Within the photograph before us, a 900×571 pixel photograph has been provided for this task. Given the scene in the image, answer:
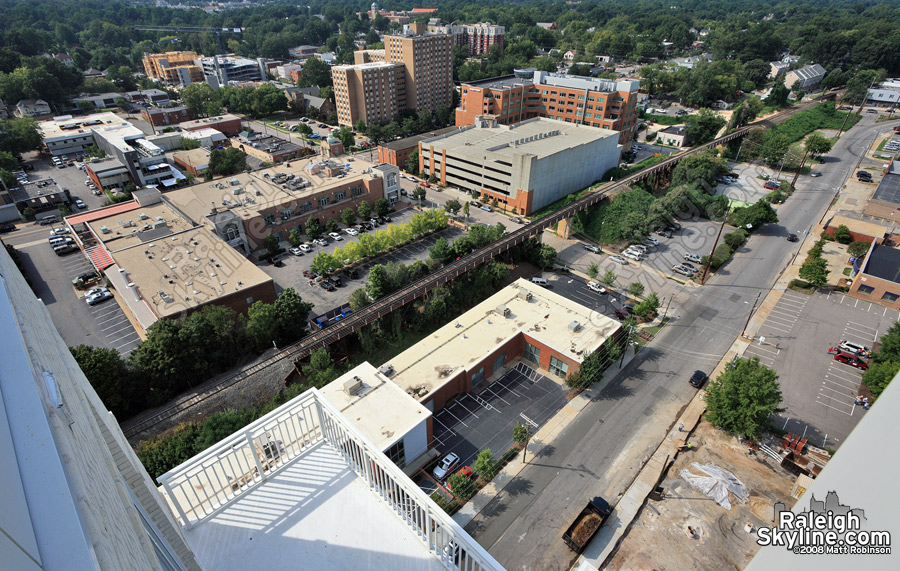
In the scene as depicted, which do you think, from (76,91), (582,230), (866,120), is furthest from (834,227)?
(76,91)

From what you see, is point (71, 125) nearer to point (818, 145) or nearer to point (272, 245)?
point (272, 245)

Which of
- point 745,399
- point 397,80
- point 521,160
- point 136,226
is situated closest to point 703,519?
point 745,399

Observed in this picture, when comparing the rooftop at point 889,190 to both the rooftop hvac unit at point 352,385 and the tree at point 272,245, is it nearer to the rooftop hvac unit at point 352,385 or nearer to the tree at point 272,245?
the rooftop hvac unit at point 352,385

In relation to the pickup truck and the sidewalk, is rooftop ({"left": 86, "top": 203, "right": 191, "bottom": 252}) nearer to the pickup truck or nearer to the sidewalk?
the sidewalk

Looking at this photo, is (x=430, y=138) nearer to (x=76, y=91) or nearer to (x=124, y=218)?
(x=124, y=218)

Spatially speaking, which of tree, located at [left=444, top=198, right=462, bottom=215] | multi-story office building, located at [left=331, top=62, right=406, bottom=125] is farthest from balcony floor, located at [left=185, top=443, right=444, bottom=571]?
multi-story office building, located at [left=331, top=62, right=406, bottom=125]

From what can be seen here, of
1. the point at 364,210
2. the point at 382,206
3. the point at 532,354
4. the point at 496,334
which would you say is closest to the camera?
the point at 496,334

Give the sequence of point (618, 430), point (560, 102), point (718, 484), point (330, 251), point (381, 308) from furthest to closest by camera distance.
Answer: point (560, 102) < point (330, 251) < point (381, 308) < point (618, 430) < point (718, 484)
